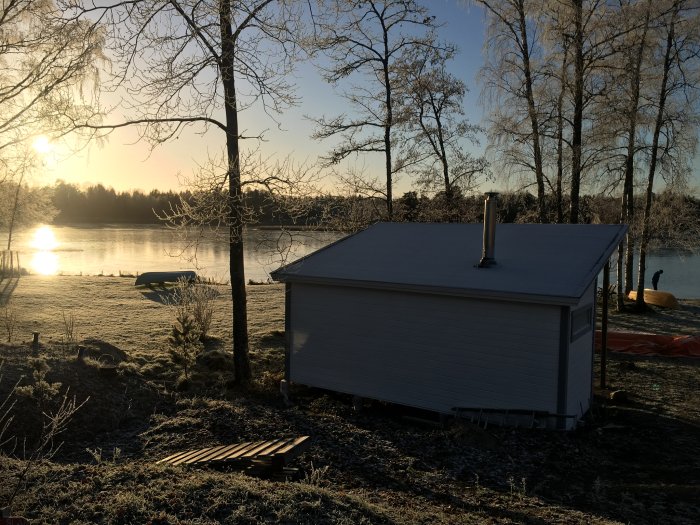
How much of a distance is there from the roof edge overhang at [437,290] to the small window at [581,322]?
82 centimetres

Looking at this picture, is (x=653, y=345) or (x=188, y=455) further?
(x=653, y=345)

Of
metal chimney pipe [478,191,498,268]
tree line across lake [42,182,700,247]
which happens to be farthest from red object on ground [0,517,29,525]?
tree line across lake [42,182,700,247]

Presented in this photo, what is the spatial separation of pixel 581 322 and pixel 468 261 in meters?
2.07

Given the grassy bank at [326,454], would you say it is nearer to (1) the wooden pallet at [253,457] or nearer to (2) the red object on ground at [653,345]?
(1) the wooden pallet at [253,457]

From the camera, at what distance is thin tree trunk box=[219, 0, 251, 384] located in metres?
10.4

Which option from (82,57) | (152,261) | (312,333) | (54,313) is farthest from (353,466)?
(152,261)

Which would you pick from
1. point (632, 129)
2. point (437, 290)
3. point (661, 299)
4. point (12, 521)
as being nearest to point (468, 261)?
point (437, 290)

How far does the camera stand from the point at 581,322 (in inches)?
382

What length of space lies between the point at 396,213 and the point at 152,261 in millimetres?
24734

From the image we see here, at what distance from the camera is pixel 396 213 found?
2077 cm

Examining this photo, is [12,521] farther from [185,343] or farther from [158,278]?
[158,278]

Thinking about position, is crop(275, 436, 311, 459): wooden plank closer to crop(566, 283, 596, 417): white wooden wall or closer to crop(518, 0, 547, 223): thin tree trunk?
crop(566, 283, 596, 417): white wooden wall

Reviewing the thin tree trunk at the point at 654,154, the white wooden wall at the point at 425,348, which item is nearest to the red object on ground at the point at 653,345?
the thin tree trunk at the point at 654,154

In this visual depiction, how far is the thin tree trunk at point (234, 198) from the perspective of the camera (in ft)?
34.2
